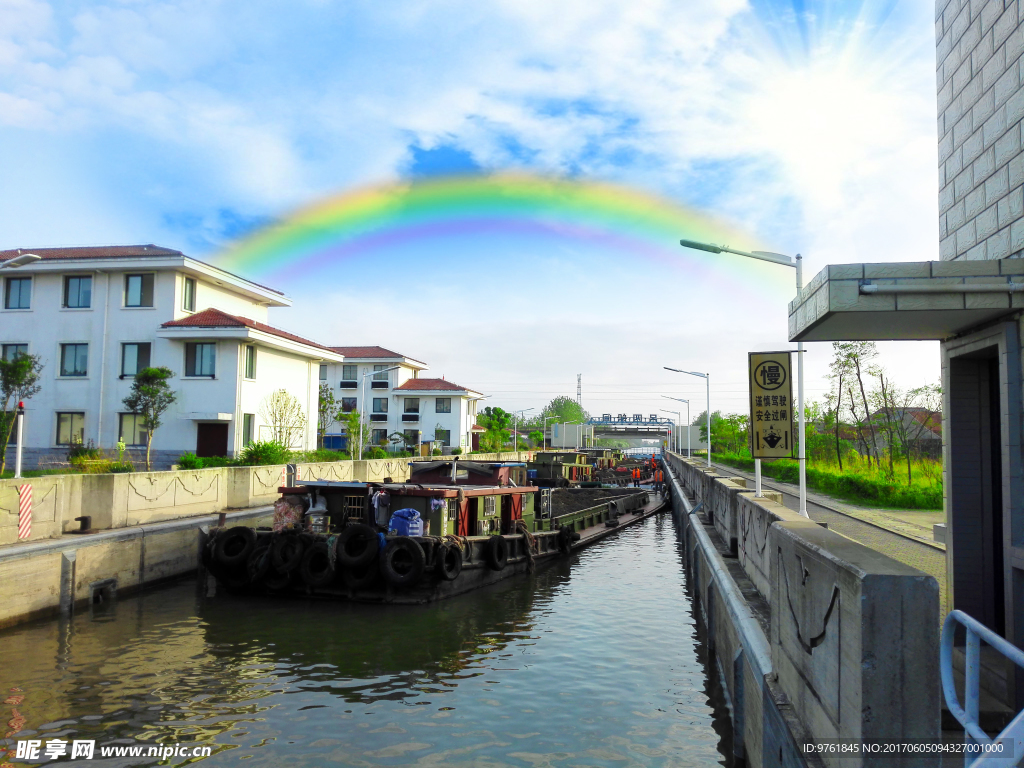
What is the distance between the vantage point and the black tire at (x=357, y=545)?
15.2 m

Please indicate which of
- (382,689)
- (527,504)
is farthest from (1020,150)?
(527,504)

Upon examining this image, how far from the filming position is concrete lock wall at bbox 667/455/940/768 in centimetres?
410

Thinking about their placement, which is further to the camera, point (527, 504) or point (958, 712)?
point (527, 504)

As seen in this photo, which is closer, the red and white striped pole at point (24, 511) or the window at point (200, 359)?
the red and white striped pole at point (24, 511)

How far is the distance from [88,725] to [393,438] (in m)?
55.1

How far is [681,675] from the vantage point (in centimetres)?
1137

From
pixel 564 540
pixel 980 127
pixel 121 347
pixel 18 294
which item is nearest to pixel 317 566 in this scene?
pixel 564 540

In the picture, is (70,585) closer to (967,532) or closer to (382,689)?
(382,689)

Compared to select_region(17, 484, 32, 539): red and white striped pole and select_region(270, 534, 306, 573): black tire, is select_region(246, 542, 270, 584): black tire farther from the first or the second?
select_region(17, 484, 32, 539): red and white striped pole

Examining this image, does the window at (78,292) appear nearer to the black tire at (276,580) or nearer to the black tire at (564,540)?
the black tire at (276,580)

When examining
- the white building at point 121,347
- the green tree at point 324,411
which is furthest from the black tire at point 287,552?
the green tree at point 324,411

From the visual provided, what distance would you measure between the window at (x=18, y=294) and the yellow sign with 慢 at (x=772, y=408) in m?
34.5

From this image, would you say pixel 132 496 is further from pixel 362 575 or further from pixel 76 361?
pixel 76 361

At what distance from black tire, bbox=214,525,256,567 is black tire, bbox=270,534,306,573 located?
65cm
